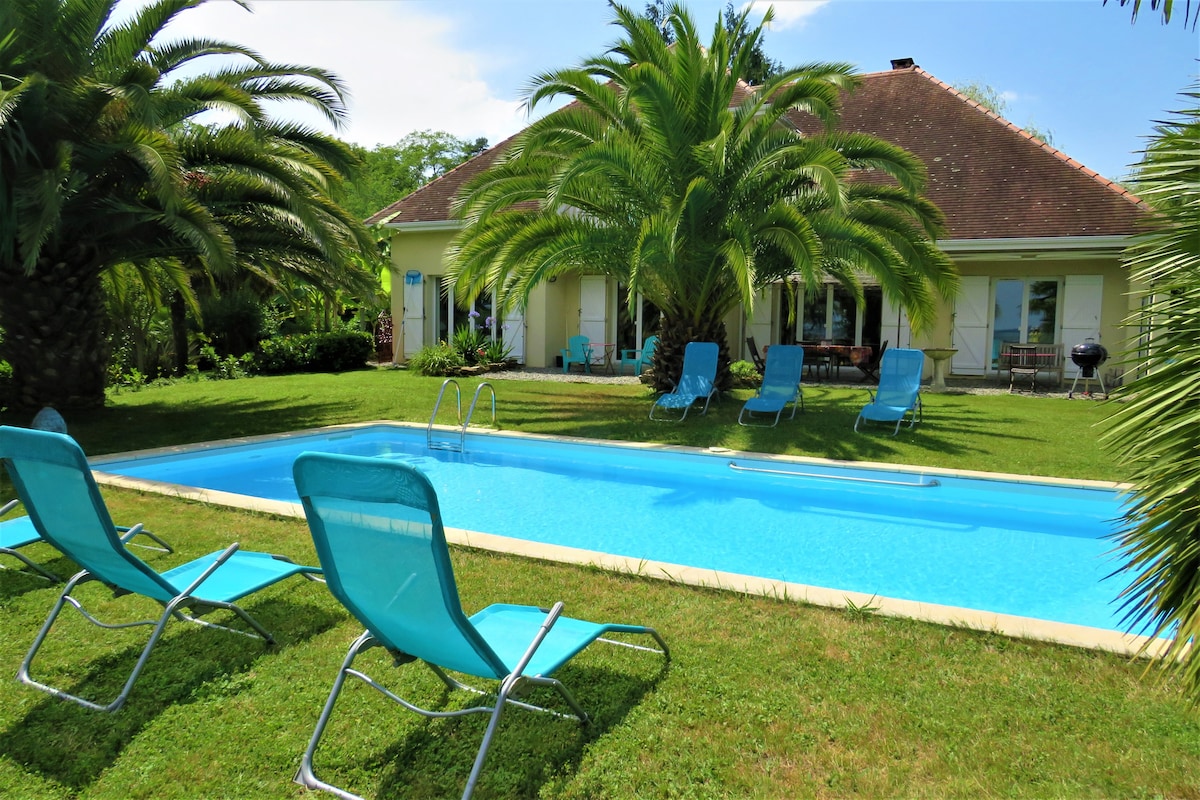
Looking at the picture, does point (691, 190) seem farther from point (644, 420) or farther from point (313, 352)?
point (313, 352)

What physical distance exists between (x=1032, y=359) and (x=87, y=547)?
18431 mm

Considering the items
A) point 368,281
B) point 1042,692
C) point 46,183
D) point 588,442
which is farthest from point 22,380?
point 1042,692

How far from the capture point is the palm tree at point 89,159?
9.00 metres

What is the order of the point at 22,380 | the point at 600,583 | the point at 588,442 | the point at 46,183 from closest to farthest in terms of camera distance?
the point at 600,583, the point at 46,183, the point at 588,442, the point at 22,380

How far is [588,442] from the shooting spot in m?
10.0

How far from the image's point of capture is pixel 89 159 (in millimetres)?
9719

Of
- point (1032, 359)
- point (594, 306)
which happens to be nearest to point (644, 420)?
point (594, 306)

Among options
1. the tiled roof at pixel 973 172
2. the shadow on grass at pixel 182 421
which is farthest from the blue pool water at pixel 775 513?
the tiled roof at pixel 973 172

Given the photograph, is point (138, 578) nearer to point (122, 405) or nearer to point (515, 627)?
point (515, 627)

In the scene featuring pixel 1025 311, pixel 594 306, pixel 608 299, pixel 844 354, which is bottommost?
pixel 844 354

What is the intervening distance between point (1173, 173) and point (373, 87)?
15034 millimetres

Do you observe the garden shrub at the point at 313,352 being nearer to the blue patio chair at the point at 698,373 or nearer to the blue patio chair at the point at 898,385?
the blue patio chair at the point at 698,373

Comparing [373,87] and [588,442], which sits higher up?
[373,87]

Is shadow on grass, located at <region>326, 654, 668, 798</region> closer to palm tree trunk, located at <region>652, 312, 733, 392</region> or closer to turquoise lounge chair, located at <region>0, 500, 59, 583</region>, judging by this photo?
turquoise lounge chair, located at <region>0, 500, 59, 583</region>
